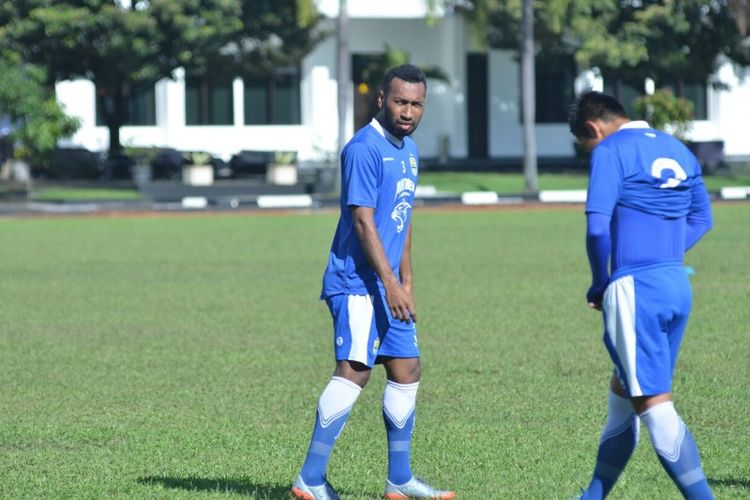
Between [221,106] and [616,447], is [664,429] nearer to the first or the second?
[616,447]

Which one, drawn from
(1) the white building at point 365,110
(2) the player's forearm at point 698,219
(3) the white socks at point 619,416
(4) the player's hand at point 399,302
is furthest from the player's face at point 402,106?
(1) the white building at point 365,110

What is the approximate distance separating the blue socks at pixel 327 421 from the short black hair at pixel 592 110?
147 centimetres

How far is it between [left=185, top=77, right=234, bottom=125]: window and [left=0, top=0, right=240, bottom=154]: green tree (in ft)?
33.9

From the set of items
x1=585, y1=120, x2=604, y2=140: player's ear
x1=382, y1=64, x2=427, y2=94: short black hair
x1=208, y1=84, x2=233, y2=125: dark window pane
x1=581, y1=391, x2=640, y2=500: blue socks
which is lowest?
x1=581, y1=391, x2=640, y2=500: blue socks

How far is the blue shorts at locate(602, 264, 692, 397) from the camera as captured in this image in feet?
17.9

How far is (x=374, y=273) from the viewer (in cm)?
625

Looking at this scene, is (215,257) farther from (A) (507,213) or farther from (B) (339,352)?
(B) (339,352)

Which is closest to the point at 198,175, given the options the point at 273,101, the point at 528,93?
the point at 528,93

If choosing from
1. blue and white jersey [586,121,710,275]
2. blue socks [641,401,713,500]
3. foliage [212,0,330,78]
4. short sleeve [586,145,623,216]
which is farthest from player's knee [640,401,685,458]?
foliage [212,0,330,78]

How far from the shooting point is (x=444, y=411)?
8.90 metres

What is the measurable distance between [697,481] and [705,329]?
7.04 m

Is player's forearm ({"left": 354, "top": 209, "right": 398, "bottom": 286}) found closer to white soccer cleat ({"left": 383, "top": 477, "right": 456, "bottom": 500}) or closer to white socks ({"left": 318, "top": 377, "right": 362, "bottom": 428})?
white socks ({"left": 318, "top": 377, "right": 362, "bottom": 428})

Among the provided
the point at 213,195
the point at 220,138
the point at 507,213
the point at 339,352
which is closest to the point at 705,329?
the point at 339,352

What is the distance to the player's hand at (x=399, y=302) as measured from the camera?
6.09 m
